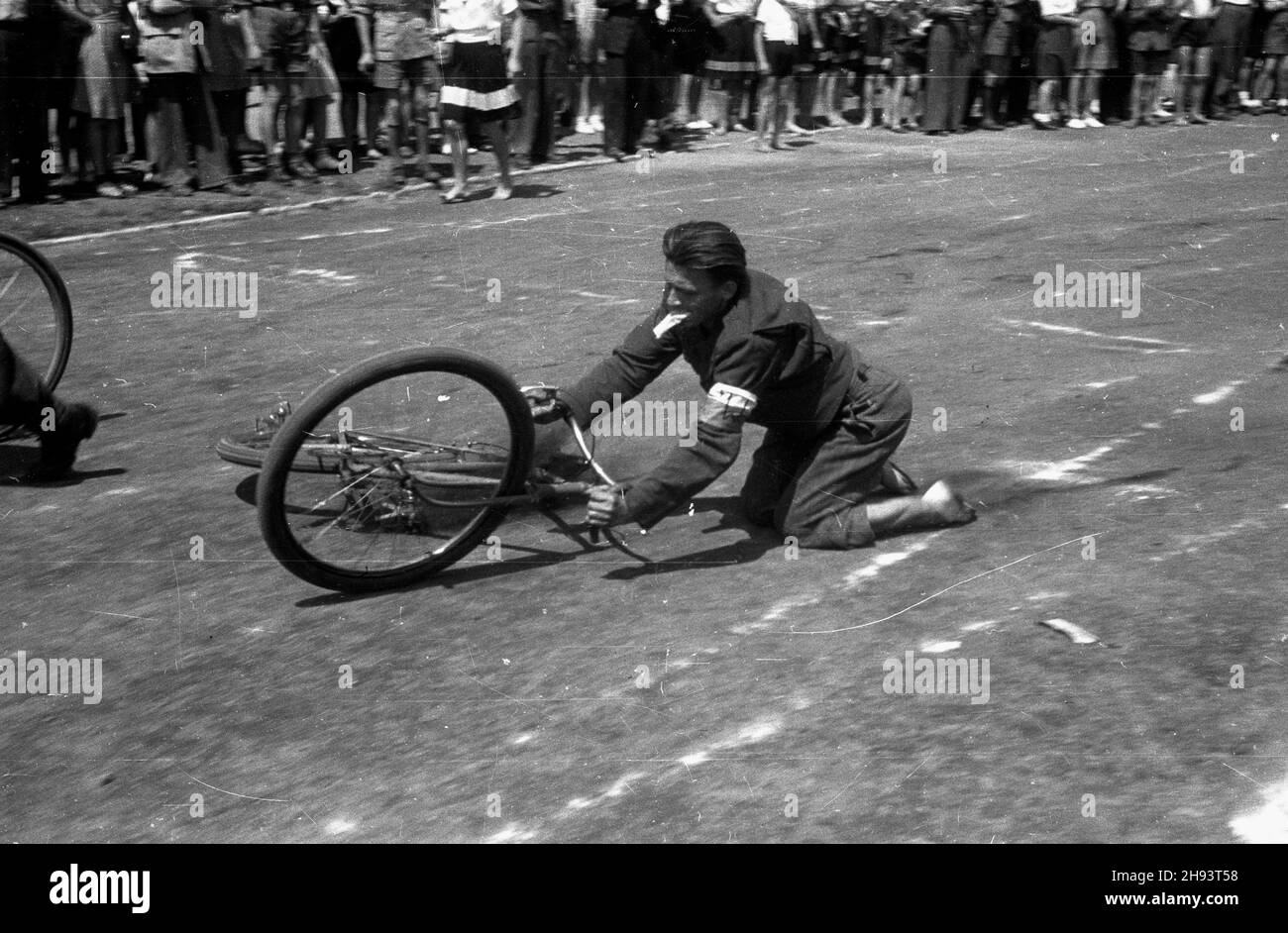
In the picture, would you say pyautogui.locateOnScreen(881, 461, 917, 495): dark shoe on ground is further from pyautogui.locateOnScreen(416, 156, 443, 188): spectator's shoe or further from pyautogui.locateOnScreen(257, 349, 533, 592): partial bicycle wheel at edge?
pyautogui.locateOnScreen(416, 156, 443, 188): spectator's shoe

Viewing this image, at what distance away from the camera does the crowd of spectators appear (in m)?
12.5

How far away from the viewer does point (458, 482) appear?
17.8ft

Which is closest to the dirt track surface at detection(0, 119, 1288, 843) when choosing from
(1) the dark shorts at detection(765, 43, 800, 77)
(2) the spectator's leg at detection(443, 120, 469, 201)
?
(2) the spectator's leg at detection(443, 120, 469, 201)

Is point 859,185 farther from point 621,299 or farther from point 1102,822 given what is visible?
point 1102,822

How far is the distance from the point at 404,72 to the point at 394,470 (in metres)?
9.18

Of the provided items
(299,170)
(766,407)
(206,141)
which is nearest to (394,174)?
(299,170)

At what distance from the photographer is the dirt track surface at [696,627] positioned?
13.0ft

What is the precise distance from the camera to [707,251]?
5121 mm

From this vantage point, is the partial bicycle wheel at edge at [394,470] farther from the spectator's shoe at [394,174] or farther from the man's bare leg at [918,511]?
the spectator's shoe at [394,174]

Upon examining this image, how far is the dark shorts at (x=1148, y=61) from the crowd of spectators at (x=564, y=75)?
3 cm

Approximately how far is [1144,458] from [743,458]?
5.27 feet

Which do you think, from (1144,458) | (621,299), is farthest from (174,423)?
(1144,458)

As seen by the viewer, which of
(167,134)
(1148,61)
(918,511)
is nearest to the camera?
(918,511)

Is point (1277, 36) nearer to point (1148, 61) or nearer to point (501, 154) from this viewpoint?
point (1148, 61)
